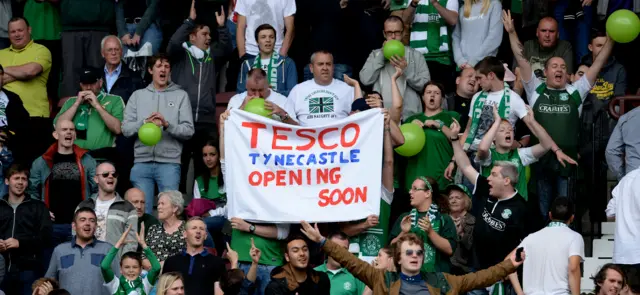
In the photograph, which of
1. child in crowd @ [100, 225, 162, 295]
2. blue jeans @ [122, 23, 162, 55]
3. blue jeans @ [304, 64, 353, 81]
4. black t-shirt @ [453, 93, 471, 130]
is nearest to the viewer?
child in crowd @ [100, 225, 162, 295]

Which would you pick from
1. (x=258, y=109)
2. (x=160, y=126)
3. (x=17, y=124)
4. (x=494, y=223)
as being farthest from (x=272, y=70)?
(x=494, y=223)

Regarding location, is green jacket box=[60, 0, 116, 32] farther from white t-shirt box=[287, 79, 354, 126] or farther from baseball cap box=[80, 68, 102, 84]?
white t-shirt box=[287, 79, 354, 126]

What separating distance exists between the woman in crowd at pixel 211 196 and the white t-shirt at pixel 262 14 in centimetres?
206

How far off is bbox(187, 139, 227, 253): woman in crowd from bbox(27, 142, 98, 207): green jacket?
1093mm

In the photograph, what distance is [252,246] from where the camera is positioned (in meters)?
15.3

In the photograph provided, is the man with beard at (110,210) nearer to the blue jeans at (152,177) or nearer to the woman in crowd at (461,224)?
the blue jeans at (152,177)

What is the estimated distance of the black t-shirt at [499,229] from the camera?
50.6 ft

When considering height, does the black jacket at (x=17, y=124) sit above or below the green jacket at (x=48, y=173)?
above

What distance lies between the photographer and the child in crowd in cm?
1538

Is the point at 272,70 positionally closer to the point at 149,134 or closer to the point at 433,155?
the point at 149,134

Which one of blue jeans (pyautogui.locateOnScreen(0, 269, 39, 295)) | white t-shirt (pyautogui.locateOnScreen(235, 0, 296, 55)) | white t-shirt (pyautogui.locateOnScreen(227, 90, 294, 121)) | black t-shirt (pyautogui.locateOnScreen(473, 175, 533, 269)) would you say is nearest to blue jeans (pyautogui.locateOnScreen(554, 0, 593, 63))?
white t-shirt (pyautogui.locateOnScreen(235, 0, 296, 55))

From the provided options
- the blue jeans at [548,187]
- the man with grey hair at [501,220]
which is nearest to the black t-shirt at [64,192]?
the man with grey hair at [501,220]

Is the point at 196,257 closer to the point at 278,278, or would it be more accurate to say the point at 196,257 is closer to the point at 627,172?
the point at 278,278

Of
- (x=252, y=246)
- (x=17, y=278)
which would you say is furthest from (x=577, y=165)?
(x=17, y=278)
